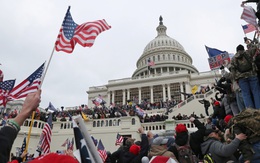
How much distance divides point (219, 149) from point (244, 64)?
3.11 metres

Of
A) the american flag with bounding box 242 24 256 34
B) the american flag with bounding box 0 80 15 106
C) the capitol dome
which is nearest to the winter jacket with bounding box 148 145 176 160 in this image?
the american flag with bounding box 0 80 15 106

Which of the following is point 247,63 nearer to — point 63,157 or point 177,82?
point 63,157

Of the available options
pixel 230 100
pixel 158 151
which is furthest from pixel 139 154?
pixel 230 100

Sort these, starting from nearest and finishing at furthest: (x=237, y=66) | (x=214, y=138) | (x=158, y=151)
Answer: (x=214, y=138)
(x=158, y=151)
(x=237, y=66)

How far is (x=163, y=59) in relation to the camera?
6981 centimetres

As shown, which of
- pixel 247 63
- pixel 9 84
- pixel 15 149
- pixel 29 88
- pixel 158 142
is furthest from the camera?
pixel 15 149

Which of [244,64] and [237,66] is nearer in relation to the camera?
[244,64]

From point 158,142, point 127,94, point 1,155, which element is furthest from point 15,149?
point 127,94

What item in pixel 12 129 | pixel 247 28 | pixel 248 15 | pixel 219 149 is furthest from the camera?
pixel 247 28

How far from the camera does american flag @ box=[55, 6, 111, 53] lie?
23.6ft

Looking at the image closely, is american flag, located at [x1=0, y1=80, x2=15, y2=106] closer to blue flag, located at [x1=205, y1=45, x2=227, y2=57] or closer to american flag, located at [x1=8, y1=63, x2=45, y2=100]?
american flag, located at [x1=8, y1=63, x2=45, y2=100]

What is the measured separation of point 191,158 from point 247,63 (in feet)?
9.64

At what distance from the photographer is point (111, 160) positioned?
5258 mm

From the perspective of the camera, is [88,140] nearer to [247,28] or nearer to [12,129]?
[12,129]
